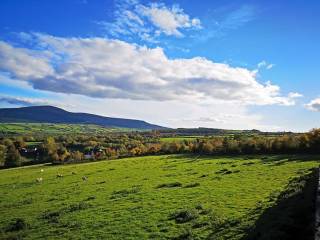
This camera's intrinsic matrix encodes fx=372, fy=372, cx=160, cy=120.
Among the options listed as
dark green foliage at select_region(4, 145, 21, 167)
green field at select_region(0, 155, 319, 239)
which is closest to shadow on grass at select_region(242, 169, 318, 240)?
green field at select_region(0, 155, 319, 239)

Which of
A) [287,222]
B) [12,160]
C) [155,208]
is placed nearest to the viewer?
[287,222]

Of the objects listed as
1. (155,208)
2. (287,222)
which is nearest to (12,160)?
(155,208)

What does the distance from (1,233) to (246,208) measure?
68.5 ft

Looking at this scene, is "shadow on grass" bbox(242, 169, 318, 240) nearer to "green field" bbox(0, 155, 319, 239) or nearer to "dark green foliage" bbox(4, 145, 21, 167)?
"green field" bbox(0, 155, 319, 239)

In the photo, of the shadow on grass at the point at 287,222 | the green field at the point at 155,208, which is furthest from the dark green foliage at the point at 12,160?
the shadow on grass at the point at 287,222

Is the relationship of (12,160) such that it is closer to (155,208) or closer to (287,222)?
(155,208)

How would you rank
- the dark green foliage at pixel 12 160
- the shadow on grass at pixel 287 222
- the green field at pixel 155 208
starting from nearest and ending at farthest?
the shadow on grass at pixel 287 222, the green field at pixel 155 208, the dark green foliage at pixel 12 160

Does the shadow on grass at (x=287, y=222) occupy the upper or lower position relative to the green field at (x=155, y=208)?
upper

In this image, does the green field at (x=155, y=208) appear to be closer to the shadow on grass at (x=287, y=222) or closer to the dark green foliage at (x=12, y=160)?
the shadow on grass at (x=287, y=222)

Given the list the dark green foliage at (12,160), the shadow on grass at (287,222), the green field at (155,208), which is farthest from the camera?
the dark green foliage at (12,160)

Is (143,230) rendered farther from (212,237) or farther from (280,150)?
(280,150)

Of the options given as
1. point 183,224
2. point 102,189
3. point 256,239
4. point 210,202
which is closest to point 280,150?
point 102,189

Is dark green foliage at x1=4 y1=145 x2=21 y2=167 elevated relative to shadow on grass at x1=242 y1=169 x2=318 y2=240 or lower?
lower

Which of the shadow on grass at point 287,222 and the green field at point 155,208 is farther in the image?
the green field at point 155,208
